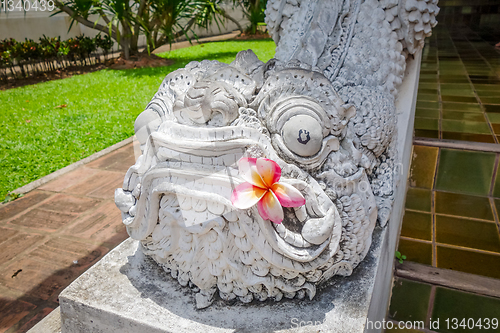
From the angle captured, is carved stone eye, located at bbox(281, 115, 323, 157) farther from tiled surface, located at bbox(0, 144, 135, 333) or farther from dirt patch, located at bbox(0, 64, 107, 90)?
dirt patch, located at bbox(0, 64, 107, 90)

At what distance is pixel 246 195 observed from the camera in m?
0.88

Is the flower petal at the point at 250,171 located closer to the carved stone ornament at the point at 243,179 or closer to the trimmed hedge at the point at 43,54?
the carved stone ornament at the point at 243,179

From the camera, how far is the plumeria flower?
2.90ft

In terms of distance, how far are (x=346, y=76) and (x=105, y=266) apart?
1143mm

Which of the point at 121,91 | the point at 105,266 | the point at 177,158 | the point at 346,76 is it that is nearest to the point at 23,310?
the point at 105,266

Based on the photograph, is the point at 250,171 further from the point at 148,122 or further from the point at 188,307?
the point at 188,307

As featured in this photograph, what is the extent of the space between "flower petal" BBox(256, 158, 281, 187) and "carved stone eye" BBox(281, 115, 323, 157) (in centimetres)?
10

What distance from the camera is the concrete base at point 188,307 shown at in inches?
38.5

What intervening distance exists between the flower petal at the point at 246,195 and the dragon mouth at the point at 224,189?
0.04 m

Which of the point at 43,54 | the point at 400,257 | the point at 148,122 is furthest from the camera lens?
the point at 43,54

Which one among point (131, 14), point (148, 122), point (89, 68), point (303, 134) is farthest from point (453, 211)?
point (89, 68)

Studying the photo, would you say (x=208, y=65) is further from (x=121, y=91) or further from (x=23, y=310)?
(x=121, y=91)

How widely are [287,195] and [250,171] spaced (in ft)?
0.36

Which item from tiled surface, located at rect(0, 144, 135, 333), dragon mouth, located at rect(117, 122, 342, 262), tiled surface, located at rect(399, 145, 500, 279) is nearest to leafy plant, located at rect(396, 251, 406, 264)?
tiled surface, located at rect(399, 145, 500, 279)
